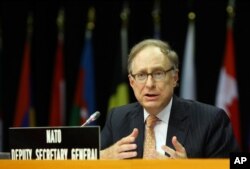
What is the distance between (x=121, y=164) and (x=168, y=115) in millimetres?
1204

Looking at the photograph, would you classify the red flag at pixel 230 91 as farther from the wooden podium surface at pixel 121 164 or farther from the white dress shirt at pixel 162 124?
the wooden podium surface at pixel 121 164

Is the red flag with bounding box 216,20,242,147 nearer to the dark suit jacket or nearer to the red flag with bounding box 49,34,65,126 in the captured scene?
the red flag with bounding box 49,34,65,126

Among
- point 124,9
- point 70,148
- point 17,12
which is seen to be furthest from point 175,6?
point 70,148

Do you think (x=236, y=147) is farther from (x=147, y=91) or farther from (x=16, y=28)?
(x=16, y=28)

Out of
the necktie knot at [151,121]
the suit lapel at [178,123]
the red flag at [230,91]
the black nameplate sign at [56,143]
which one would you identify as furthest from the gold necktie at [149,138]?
the red flag at [230,91]

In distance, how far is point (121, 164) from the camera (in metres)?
2.45

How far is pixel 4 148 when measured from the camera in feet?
22.3

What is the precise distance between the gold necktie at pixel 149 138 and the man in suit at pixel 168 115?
0.8 inches

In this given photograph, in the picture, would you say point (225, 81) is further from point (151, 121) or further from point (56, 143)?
point (56, 143)

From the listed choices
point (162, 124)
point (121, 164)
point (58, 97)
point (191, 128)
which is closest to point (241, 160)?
point (121, 164)

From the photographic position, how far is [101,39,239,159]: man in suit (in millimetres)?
3348

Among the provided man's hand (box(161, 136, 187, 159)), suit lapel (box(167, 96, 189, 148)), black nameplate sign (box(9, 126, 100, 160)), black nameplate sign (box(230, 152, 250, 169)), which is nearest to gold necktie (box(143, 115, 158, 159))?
suit lapel (box(167, 96, 189, 148))

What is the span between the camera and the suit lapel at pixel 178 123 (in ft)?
11.3

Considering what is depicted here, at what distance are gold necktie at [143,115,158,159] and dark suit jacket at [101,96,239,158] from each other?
34 millimetres
